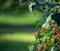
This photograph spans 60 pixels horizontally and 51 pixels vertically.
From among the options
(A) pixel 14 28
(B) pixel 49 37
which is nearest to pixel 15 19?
(A) pixel 14 28

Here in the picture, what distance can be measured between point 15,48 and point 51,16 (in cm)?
191

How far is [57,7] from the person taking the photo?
1.58 metres

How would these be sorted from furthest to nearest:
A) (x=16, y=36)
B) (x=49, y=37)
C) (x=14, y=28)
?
(x=14, y=28), (x=16, y=36), (x=49, y=37)

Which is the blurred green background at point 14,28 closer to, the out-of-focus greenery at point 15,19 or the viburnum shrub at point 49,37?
the out-of-focus greenery at point 15,19

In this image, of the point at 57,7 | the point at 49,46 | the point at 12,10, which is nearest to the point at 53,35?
the point at 49,46

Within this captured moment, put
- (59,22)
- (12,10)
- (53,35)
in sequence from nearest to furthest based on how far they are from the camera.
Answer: (59,22)
(53,35)
(12,10)

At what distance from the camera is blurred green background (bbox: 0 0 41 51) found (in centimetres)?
321

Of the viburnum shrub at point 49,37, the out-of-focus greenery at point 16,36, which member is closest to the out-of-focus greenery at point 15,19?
the out-of-focus greenery at point 16,36

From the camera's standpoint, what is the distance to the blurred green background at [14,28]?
3209mm

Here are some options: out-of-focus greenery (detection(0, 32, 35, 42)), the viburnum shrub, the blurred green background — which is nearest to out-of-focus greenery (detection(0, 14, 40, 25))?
the blurred green background

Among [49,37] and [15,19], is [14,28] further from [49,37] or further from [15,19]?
[49,37]

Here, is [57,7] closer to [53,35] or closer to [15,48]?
[53,35]

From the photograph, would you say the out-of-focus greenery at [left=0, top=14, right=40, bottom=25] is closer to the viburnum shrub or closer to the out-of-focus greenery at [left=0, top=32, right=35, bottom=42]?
the out-of-focus greenery at [left=0, top=32, right=35, bottom=42]

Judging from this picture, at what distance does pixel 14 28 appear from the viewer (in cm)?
350
